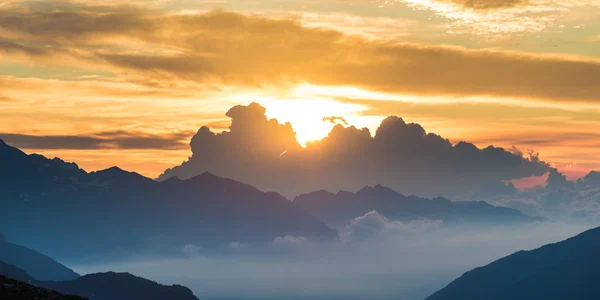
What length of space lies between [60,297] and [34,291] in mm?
9084

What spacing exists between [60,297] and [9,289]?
553 inches

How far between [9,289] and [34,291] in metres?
6.13

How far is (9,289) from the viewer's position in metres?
195

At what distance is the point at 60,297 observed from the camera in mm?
193000

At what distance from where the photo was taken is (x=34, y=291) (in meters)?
197
